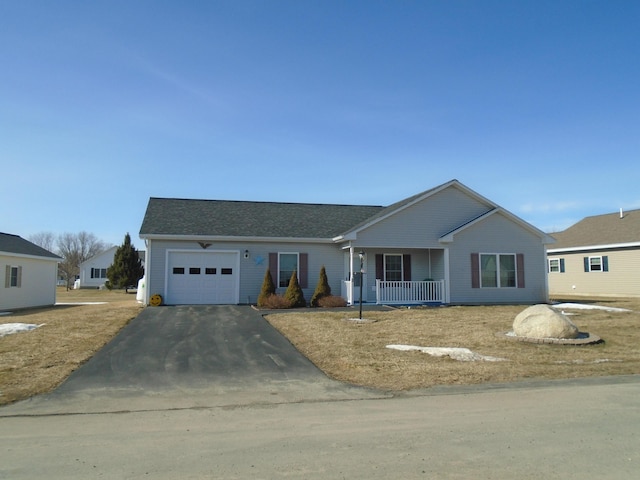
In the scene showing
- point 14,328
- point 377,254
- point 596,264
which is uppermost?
point 377,254

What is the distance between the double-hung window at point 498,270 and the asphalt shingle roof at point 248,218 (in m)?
6.34

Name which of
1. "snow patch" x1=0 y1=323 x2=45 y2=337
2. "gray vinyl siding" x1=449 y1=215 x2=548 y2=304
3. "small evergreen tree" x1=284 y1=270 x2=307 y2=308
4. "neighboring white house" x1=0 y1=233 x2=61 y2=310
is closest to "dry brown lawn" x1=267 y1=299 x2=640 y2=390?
"small evergreen tree" x1=284 y1=270 x2=307 y2=308

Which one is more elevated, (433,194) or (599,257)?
(433,194)

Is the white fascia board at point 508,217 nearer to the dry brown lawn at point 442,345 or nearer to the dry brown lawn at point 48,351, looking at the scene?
the dry brown lawn at point 442,345

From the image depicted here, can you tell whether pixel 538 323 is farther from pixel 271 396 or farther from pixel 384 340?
pixel 271 396

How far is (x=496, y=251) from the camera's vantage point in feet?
70.7

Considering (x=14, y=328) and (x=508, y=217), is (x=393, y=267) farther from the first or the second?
(x=14, y=328)

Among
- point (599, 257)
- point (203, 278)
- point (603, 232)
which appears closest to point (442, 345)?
point (203, 278)

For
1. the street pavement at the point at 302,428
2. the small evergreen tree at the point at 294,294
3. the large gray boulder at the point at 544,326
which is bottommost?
the street pavement at the point at 302,428

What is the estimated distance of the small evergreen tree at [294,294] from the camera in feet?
63.9

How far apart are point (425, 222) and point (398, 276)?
2764 millimetres

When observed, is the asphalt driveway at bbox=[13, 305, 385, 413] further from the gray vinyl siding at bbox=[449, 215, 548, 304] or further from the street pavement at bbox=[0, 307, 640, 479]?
the gray vinyl siding at bbox=[449, 215, 548, 304]

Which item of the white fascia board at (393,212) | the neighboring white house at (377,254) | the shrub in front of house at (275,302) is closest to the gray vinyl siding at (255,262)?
the neighboring white house at (377,254)

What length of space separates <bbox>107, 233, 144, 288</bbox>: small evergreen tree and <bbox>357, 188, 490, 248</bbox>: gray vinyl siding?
101 feet
